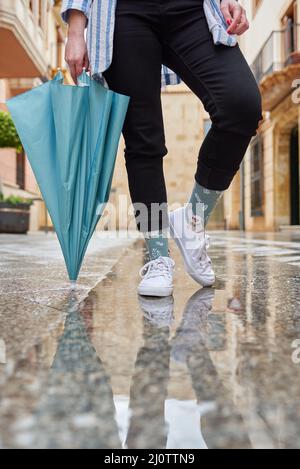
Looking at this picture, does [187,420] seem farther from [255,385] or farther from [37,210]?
[37,210]

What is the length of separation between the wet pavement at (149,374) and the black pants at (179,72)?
394mm

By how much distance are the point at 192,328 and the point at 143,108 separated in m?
0.64

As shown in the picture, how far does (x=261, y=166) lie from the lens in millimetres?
12500

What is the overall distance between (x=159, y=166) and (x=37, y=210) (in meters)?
12.7

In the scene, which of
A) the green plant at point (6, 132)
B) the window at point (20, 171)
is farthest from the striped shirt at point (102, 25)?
the window at point (20, 171)

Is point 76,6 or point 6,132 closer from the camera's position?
point 76,6

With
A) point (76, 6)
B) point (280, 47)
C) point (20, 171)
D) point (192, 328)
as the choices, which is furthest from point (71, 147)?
point (20, 171)

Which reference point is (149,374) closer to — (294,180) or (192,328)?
(192,328)

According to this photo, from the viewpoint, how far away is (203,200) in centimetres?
141

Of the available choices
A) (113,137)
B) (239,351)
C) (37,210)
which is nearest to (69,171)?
(113,137)

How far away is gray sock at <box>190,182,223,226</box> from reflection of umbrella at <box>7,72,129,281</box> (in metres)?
0.25

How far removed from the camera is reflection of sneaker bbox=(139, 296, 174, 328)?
888 millimetres

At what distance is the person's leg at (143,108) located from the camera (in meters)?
Result: 1.25

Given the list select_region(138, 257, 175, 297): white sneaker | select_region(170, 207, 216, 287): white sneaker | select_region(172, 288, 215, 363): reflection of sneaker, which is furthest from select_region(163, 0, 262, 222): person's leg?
select_region(172, 288, 215, 363): reflection of sneaker
